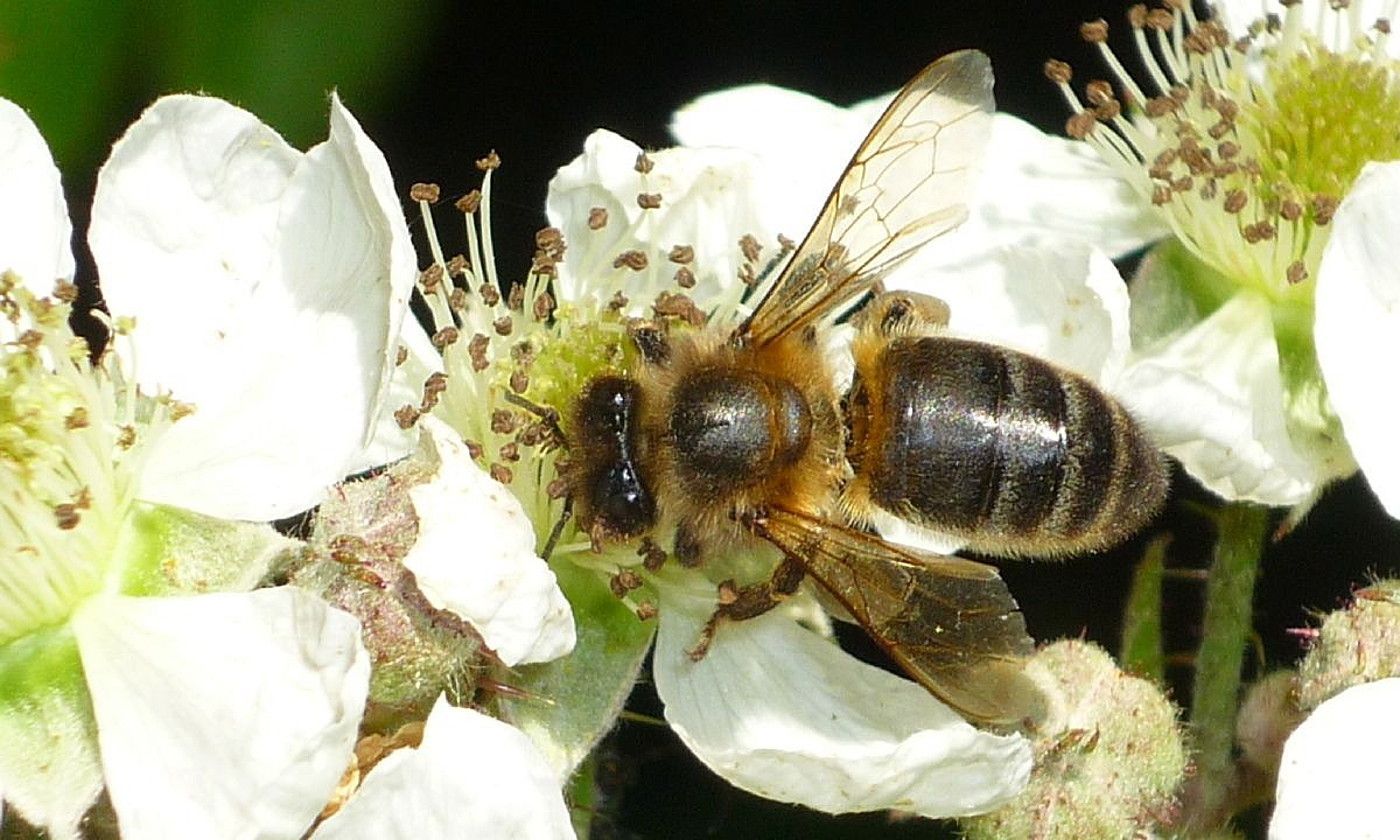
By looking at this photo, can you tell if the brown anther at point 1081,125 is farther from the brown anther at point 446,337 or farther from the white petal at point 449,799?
the white petal at point 449,799

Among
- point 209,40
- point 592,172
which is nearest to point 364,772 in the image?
point 592,172

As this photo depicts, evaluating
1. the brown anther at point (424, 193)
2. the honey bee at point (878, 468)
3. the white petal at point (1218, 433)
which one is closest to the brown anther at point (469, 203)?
the brown anther at point (424, 193)

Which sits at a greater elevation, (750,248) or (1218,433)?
(750,248)

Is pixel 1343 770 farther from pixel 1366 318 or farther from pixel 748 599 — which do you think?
pixel 748 599

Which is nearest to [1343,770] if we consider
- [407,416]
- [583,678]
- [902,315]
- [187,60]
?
[902,315]

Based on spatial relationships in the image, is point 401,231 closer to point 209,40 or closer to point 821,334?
point 821,334

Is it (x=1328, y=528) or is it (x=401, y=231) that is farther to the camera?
(x=1328, y=528)
